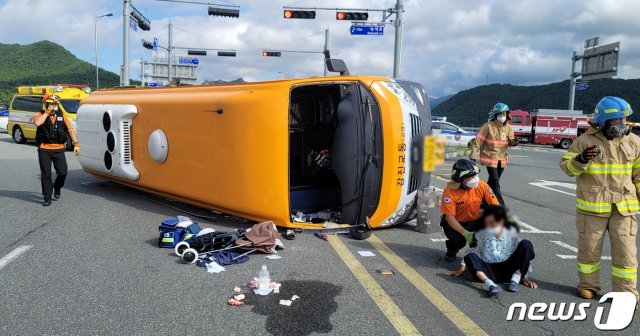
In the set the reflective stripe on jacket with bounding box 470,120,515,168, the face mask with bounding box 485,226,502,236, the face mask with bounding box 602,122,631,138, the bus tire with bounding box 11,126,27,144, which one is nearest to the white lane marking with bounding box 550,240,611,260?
the reflective stripe on jacket with bounding box 470,120,515,168

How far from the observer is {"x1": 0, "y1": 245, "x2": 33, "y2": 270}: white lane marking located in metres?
4.25

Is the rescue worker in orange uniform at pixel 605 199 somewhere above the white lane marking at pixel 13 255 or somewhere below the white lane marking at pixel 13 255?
above

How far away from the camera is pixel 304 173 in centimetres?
636

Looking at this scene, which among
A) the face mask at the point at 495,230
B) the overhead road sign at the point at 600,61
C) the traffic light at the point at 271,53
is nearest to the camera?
the face mask at the point at 495,230

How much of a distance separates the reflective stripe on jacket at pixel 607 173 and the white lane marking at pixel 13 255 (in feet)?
16.5

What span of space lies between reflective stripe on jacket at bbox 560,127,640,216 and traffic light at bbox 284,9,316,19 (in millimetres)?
16133

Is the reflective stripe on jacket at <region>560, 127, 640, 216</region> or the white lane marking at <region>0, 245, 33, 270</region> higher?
the reflective stripe on jacket at <region>560, 127, 640, 216</region>

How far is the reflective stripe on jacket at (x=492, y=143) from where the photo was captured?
482cm

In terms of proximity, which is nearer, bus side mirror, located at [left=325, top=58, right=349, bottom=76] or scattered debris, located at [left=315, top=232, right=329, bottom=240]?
scattered debris, located at [left=315, top=232, right=329, bottom=240]

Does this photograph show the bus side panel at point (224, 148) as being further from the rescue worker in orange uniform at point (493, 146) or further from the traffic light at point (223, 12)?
the traffic light at point (223, 12)

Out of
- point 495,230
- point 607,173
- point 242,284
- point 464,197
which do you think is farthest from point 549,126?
point 495,230

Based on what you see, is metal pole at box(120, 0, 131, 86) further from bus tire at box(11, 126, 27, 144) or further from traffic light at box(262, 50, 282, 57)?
traffic light at box(262, 50, 282, 57)

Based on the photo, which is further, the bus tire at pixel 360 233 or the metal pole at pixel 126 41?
the metal pole at pixel 126 41

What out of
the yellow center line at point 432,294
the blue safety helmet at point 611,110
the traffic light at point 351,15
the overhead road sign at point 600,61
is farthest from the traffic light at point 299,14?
the overhead road sign at point 600,61
